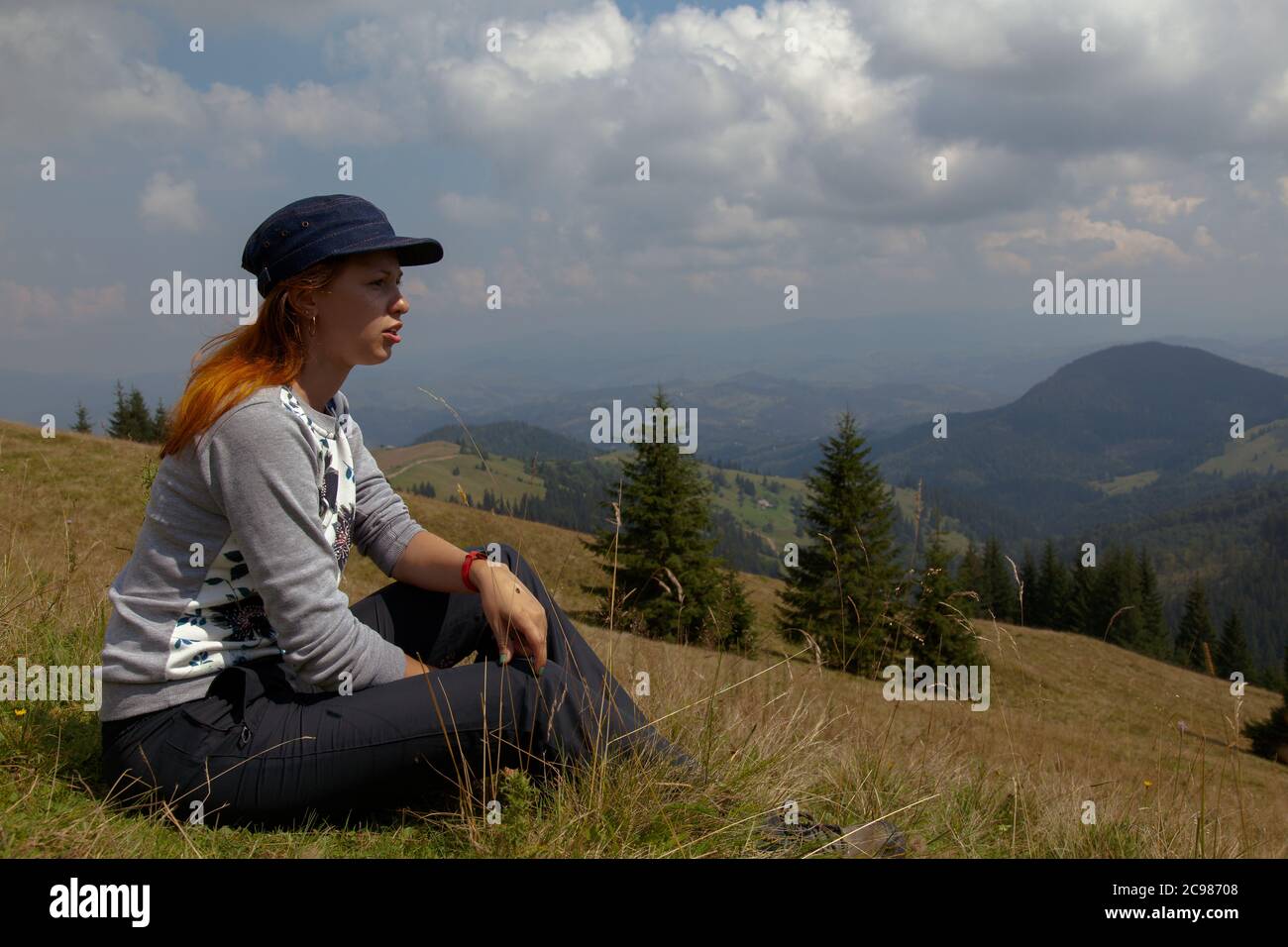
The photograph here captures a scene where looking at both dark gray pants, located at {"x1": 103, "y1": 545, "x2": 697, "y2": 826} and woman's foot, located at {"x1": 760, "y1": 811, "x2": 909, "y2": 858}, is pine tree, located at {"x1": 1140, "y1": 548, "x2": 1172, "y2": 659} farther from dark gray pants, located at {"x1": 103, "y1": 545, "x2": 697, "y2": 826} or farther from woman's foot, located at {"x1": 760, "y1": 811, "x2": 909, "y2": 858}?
dark gray pants, located at {"x1": 103, "y1": 545, "x2": 697, "y2": 826}

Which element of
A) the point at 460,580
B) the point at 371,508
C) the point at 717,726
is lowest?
the point at 717,726

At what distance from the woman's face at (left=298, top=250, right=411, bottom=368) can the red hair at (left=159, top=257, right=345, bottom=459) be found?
42mm

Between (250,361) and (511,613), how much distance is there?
117cm

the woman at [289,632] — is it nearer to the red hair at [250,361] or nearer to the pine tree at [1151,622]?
the red hair at [250,361]

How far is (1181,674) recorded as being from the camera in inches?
1928

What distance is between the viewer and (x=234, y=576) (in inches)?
104

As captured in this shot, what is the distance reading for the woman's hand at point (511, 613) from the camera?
9.46ft

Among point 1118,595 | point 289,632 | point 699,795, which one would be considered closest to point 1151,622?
point 1118,595

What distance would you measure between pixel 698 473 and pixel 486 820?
2717 centimetres

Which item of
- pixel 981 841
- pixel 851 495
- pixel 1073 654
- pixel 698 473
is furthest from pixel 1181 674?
pixel 981 841

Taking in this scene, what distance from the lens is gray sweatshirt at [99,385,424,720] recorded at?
2453 millimetres

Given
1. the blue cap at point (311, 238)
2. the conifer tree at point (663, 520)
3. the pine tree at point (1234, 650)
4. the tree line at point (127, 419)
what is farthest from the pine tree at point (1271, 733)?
the tree line at point (127, 419)

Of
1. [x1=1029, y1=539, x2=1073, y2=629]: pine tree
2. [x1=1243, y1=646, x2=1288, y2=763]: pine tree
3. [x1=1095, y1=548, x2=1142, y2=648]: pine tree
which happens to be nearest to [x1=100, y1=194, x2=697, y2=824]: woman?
[x1=1243, y1=646, x2=1288, y2=763]: pine tree
